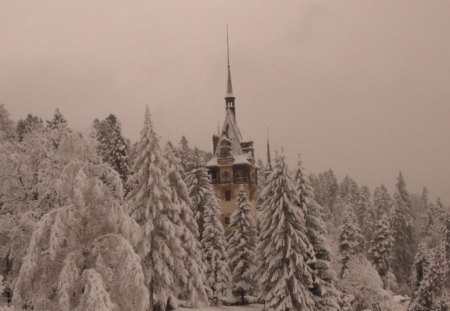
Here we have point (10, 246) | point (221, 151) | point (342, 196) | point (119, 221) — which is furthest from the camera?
point (342, 196)

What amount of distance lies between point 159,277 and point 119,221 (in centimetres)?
1382

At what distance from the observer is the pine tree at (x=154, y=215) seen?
28.7 metres

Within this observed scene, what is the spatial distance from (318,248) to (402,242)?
167ft

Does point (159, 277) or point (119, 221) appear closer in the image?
point (119, 221)

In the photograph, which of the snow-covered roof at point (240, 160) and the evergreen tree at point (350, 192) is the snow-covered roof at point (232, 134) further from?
the evergreen tree at point (350, 192)

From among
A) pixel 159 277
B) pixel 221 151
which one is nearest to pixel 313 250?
pixel 159 277

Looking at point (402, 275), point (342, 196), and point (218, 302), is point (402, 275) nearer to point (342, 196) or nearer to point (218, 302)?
point (218, 302)

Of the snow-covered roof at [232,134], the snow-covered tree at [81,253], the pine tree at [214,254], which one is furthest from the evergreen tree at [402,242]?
the snow-covered tree at [81,253]

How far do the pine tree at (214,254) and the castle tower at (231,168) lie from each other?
2060cm

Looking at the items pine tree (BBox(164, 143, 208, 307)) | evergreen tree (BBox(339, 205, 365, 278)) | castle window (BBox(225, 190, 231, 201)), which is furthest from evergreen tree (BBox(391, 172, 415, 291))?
pine tree (BBox(164, 143, 208, 307))

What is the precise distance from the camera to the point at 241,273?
1877 inches

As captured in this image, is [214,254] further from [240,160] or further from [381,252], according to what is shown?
[381,252]

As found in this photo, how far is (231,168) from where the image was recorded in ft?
232

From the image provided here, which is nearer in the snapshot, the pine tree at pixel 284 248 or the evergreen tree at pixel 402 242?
the pine tree at pixel 284 248
